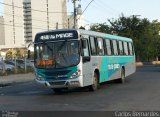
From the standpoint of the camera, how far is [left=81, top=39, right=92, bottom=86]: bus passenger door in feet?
67.3

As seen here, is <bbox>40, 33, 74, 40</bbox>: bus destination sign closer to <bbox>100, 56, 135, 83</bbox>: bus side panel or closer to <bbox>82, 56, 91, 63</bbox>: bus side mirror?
<bbox>82, 56, 91, 63</bbox>: bus side mirror

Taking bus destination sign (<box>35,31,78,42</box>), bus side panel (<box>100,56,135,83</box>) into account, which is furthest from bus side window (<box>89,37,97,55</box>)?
bus destination sign (<box>35,31,78,42</box>)

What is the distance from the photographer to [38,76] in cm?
2083

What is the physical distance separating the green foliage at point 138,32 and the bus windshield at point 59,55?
229 ft

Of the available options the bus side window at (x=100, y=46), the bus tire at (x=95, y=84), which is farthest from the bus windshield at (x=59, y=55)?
the bus side window at (x=100, y=46)

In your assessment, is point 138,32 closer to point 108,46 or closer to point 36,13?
point 36,13

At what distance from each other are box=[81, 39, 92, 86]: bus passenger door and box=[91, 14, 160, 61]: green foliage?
69.2 m

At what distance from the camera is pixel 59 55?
66.9ft

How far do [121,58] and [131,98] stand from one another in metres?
9.91

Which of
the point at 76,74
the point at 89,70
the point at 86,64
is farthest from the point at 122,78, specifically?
the point at 76,74

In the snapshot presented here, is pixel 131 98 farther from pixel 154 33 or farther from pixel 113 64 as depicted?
pixel 154 33

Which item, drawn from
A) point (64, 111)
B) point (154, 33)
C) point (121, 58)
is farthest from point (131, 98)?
point (154, 33)

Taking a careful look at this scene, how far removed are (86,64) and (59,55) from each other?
51.2 inches

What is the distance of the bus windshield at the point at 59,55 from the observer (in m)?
20.3
